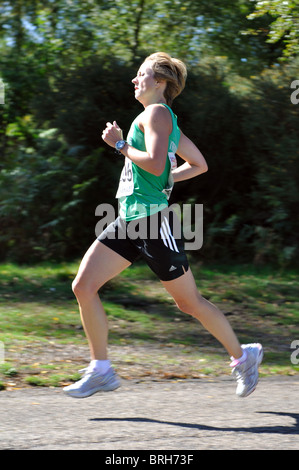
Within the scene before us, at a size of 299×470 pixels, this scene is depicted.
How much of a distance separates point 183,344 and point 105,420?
2918mm

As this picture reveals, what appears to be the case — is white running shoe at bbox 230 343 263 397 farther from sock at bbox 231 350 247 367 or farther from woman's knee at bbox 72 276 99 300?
woman's knee at bbox 72 276 99 300

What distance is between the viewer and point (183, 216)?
11188 millimetres

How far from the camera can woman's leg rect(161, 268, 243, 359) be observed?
4.57 meters

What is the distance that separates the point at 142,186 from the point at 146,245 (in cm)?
35

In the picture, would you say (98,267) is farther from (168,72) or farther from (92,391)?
(168,72)

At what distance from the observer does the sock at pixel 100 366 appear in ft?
15.0

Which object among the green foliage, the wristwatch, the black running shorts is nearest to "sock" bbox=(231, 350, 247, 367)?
the black running shorts

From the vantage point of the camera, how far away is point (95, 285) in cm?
455

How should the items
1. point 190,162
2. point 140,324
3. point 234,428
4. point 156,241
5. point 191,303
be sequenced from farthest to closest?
point 140,324, point 190,162, point 191,303, point 156,241, point 234,428

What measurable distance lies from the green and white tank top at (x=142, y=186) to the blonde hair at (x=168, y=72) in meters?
0.18

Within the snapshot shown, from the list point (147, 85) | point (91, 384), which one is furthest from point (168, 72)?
point (91, 384)

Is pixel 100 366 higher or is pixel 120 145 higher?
pixel 120 145

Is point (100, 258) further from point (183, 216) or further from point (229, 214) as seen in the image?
point (229, 214)

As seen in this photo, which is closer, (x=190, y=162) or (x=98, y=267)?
(x=98, y=267)
